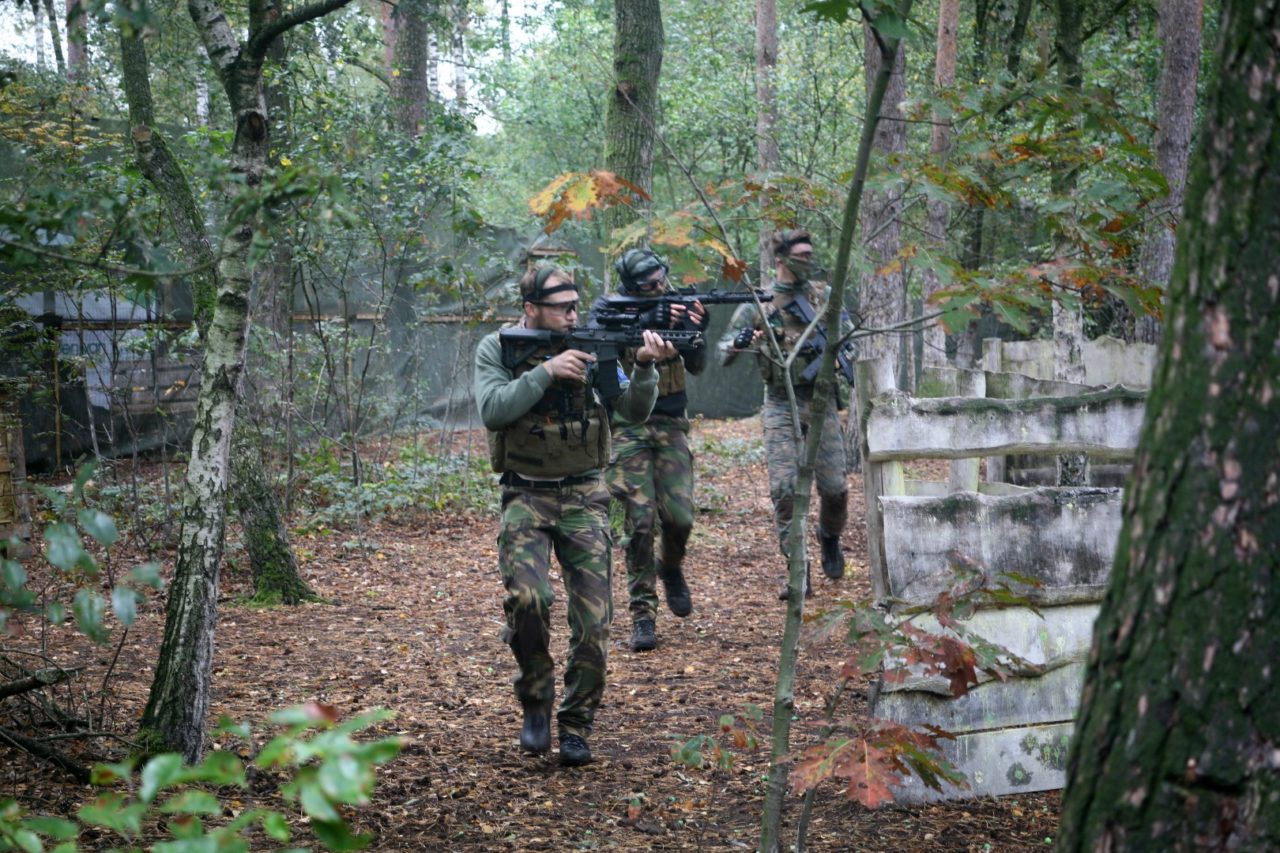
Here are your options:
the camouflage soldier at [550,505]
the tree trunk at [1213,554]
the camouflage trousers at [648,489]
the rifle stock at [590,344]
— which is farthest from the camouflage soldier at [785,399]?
the tree trunk at [1213,554]

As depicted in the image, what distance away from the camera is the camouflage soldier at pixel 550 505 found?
4504mm

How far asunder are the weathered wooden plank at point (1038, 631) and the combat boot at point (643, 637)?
263 centimetres

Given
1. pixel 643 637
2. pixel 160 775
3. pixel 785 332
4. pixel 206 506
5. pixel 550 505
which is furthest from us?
pixel 785 332

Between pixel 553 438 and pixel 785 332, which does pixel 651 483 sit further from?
pixel 553 438

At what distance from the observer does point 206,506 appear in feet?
12.8

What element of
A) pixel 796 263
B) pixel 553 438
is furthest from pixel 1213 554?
pixel 796 263

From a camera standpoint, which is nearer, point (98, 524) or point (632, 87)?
point (98, 524)

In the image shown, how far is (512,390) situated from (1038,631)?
2.12 meters

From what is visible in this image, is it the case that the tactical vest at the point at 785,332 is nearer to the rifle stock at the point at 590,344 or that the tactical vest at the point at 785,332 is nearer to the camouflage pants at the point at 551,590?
the rifle stock at the point at 590,344

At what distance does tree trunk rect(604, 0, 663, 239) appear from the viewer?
888 cm

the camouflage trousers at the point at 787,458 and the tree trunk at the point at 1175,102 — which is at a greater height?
the tree trunk at the point at 1175,102

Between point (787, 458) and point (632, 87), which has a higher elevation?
point (632, 87)

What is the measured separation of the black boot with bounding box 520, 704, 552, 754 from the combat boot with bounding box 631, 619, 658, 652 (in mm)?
1846

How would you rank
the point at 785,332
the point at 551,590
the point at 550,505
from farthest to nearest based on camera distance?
the point at 785,332
the point at 550,505
the point at 551,590
